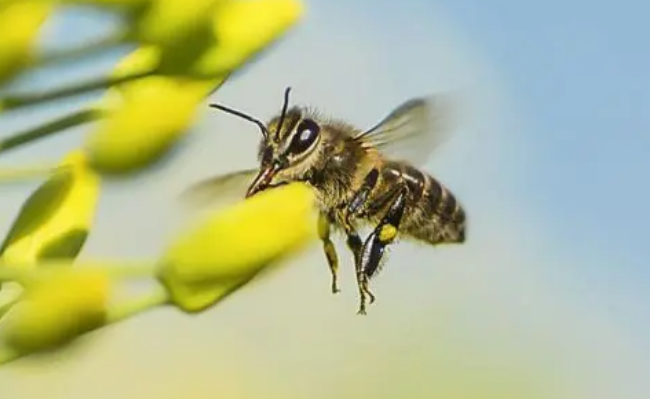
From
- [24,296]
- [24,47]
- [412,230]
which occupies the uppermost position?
[24,47]

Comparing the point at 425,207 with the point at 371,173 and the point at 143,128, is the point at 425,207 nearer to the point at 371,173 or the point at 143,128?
the point at 371,173

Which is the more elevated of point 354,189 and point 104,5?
point 104,5

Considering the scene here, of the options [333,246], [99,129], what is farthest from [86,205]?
[333,246]

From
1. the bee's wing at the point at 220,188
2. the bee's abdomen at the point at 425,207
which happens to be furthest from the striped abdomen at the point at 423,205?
the bee's wing at the point at 220,188

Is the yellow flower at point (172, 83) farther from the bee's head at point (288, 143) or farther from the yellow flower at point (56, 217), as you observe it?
the bee's head at point (288, 143)

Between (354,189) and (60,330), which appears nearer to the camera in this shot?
(60,330)

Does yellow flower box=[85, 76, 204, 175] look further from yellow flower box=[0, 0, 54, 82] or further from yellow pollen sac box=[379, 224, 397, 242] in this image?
yellow pollen sac box=[379, 224, 397, 242]

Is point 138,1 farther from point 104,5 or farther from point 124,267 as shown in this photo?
point 124,267
